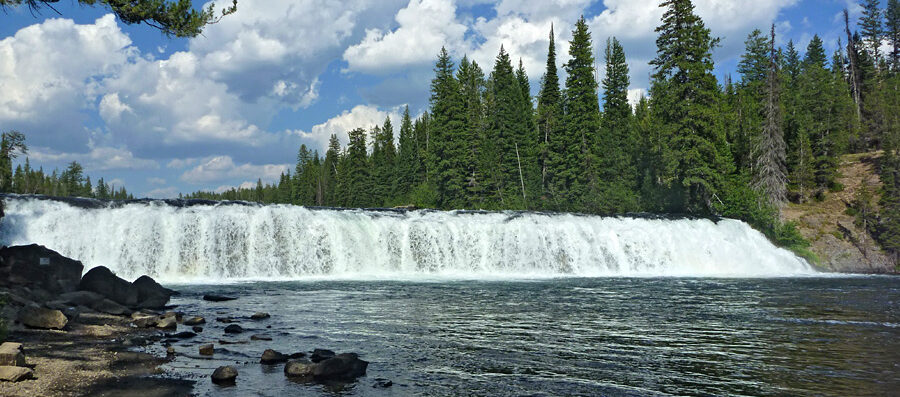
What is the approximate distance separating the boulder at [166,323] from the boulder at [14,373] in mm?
5342

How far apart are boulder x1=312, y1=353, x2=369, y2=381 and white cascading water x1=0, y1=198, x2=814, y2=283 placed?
743 inches

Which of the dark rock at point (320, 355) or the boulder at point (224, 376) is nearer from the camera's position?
the boulder at point (224, 376)

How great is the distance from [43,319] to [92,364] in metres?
3.84

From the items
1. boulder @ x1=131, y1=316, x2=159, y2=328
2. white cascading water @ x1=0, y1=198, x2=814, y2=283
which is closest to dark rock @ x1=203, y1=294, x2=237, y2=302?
boulder @ x1=131, y1=316, x2=159, y2=328

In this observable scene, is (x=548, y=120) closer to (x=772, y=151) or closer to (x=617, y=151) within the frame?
(x=617, y=151)

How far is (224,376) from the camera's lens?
8.00 metres

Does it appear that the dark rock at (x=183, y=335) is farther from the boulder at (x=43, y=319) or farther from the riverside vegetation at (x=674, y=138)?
the riverside vegetation at (x=674, y=138)

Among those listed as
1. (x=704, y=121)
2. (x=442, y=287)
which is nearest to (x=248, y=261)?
(x=442, y=287)

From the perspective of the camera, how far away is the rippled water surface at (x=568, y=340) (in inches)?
320

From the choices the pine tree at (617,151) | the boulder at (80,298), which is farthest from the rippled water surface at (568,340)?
the pine tree at (617,151)

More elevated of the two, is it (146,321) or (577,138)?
(577,138)

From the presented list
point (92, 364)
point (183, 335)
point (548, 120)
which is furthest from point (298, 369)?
point (548, 120)

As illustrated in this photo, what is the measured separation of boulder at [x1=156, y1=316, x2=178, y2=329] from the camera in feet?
41.5

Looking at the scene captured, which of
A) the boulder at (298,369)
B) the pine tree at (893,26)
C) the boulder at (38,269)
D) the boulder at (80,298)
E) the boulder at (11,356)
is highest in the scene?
the pine tree at (893,26)
